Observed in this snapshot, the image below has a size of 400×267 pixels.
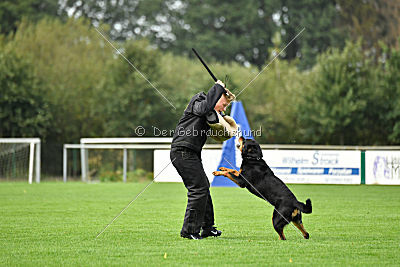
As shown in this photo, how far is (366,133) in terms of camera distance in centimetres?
3081

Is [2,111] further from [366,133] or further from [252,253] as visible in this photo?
[252,253]

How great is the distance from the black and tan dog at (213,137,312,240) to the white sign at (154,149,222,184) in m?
13.1

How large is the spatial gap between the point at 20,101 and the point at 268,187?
73.7 ft

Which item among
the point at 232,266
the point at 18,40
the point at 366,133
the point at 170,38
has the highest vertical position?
the point at 170,38

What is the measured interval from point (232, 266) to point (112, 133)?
2630 cm

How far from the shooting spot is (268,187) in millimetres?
8312

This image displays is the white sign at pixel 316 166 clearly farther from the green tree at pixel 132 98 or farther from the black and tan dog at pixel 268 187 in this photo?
the black and tan dog at pixel 268 187

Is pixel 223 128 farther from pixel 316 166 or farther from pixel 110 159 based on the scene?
pixel 110 159

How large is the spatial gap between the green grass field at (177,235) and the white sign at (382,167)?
5.68m

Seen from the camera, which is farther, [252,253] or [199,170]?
[199,170]

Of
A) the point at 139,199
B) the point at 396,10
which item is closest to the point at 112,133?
the point at 139,199

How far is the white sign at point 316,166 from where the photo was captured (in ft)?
69.2

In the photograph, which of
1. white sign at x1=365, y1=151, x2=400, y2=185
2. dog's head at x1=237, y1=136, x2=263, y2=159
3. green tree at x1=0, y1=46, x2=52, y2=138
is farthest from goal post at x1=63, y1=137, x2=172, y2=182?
dog's head at x1=237, y1=136, x2=263, y2=159

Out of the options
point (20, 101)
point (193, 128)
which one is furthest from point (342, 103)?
point (193, 128)
